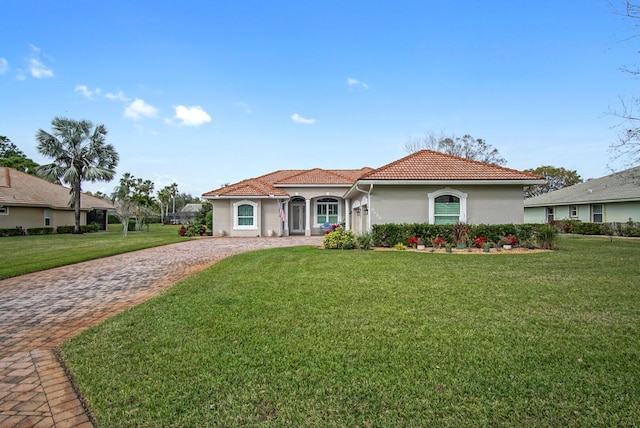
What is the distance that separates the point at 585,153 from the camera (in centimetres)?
1675

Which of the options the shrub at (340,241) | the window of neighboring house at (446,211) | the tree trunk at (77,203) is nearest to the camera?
the shrub at (340,241)

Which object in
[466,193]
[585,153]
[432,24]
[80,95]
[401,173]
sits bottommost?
[466,193]

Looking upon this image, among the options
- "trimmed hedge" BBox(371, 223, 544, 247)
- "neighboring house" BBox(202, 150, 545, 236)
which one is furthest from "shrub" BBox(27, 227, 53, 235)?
"trimmed hedge" BBox(371, 223, 544, 247)

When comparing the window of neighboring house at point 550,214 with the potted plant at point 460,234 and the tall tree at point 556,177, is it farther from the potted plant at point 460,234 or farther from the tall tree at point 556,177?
the potted plant at point 460,234

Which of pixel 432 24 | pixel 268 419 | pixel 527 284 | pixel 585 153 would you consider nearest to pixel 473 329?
pixel 268 419

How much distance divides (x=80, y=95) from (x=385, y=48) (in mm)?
13644

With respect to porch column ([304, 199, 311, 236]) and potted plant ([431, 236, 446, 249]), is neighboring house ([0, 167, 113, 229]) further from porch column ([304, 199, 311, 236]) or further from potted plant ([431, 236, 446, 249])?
potted plant ([431, 236, 446, 249])

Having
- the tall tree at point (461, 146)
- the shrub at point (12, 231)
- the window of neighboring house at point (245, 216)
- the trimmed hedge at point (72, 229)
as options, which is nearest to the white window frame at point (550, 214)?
the tall tree at point (461, 146)

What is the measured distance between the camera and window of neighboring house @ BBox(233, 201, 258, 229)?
22.5 meters

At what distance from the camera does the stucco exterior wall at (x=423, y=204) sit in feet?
49.1

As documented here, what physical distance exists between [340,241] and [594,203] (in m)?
21.8

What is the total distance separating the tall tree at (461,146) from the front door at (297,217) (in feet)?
54.5

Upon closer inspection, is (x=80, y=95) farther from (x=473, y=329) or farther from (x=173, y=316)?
(x=473, y=329)

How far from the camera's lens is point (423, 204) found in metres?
15.0
